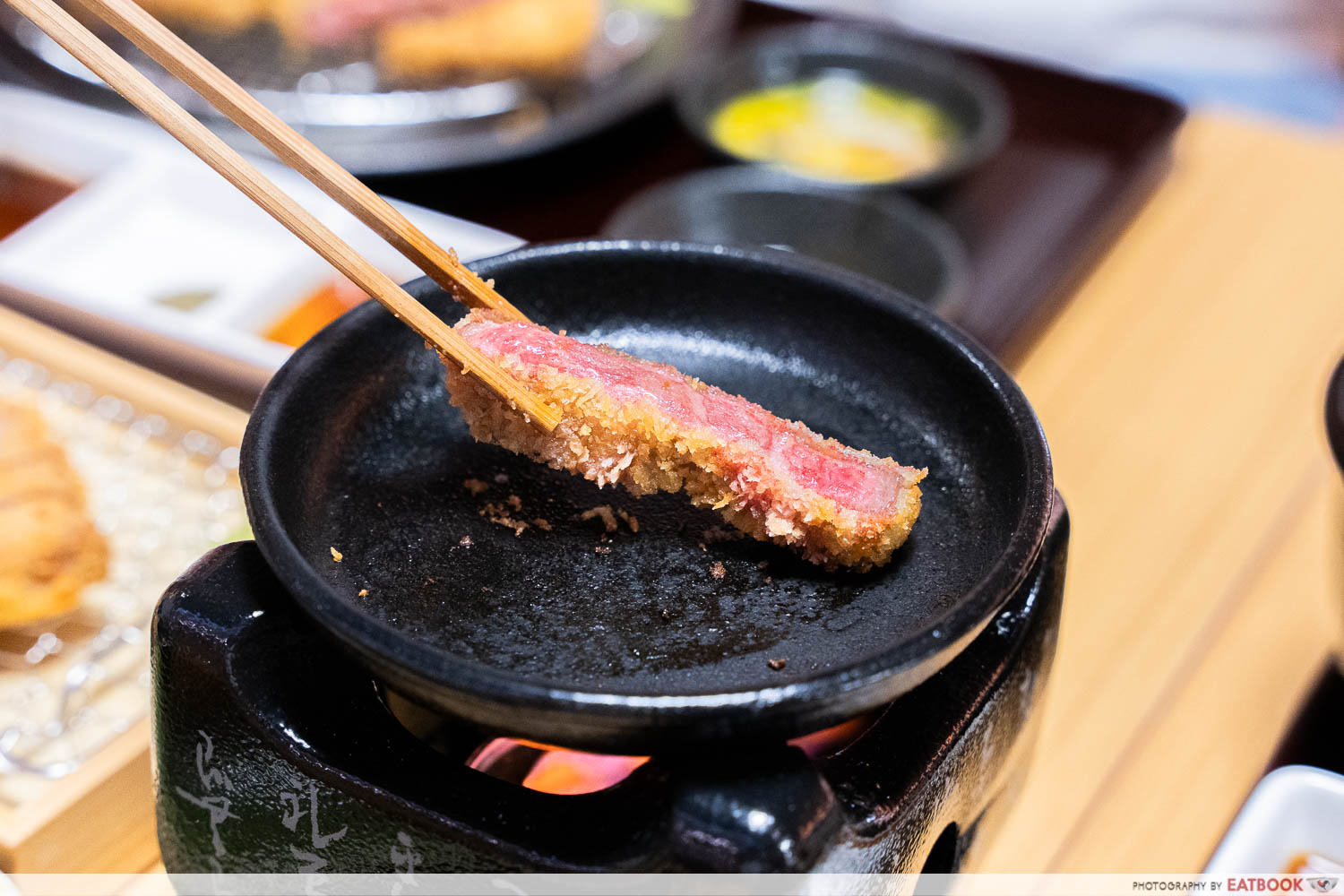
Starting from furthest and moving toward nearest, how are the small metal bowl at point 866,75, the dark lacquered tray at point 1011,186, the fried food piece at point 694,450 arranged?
1. the small metal bowl at point 866,75
2. the dark lacquered tray at point 1011,186
3. the fried food piece at point 694,450

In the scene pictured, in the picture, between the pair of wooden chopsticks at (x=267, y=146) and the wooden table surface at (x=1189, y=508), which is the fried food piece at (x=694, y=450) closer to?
the pair of wooden chopsticks at (x=267, y=146)

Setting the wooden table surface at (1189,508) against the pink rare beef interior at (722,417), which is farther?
the wooden table surface at (1189,508)

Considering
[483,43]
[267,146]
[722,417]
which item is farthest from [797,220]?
[267,146]

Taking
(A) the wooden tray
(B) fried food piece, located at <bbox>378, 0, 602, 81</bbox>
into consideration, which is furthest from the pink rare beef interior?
(B) fried food piece, located at <bbox>378, 0, 602, 81</bbox>

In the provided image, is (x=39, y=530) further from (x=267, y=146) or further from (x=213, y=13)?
(x=213, y=13)

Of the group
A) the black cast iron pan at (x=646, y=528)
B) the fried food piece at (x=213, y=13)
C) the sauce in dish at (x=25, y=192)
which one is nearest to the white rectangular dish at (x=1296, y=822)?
the black cast iron pan at (x=646, y=528)

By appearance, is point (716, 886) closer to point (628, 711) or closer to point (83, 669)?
point (628, 711)
